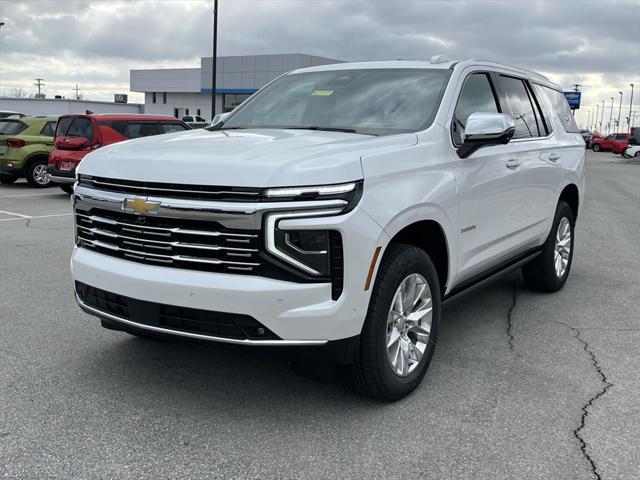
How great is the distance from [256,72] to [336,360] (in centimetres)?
6327

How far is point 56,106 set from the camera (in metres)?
74.2

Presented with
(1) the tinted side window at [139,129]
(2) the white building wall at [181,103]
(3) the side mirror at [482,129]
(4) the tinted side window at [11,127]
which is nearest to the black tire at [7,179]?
(4) the tinted side window at [11,127]

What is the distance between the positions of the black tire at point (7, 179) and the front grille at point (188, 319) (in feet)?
48.1

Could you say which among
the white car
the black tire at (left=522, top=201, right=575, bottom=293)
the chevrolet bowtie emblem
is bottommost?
the white car

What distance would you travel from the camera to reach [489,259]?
4.83 m

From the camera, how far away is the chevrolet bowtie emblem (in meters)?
3.29

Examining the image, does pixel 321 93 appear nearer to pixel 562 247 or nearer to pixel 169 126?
pixel 562 247

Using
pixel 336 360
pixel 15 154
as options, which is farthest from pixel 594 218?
pixel 15 154

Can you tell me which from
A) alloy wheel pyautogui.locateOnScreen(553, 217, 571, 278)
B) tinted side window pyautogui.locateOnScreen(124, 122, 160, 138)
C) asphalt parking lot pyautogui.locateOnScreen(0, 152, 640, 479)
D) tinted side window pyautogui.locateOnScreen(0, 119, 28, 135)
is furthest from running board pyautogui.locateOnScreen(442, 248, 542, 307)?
tinted side window pyautogui.locateOnScreen(0, 119, 28, 135)

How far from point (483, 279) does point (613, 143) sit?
58956 millimetres

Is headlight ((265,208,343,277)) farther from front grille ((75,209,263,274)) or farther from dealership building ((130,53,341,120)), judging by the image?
dealership building ((130,53,341,120))

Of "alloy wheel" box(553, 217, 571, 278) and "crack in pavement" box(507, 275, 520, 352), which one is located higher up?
"alloy wheel" box(553, 217, 571, 278)

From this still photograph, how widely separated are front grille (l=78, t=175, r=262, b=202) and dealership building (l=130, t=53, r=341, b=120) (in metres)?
54.6

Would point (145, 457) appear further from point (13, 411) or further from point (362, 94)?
point (362, 94)
